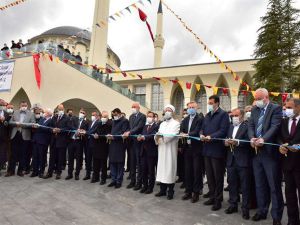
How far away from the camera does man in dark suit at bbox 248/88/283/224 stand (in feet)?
13.2

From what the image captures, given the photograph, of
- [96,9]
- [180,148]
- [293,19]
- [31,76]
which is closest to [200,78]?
[293,19]

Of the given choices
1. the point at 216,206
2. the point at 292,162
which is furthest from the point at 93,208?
the point at 292,162

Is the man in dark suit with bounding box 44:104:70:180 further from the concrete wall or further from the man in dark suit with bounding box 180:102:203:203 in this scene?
the concrete wall

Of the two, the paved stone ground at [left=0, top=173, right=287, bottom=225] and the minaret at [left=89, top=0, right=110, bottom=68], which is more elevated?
the minaret at [left=89, top=0, right=110, bottom=68]

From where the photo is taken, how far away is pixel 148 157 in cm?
610

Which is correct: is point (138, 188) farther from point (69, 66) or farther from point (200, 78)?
point (200, 78)

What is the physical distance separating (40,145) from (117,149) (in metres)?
2.29

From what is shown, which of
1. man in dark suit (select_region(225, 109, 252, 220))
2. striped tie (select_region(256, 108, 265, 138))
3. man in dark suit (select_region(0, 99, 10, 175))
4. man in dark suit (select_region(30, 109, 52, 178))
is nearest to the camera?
striped tie (select_region(256, 108, 265, 138))

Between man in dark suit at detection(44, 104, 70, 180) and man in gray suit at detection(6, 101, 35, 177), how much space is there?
73 centimetres

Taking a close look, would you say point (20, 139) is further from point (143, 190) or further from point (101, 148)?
point (143, 190)

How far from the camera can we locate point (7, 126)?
7.76 metres

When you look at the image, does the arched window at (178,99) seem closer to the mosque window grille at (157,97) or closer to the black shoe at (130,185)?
the mosque window grille at (157,97)

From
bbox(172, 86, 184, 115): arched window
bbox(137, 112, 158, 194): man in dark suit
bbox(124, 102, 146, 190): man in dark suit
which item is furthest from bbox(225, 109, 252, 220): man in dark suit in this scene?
bbox(172, 86, 184, 115): arched window

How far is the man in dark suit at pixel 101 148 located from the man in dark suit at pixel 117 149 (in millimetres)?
211
